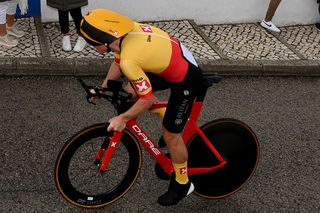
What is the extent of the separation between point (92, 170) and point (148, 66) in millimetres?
1568

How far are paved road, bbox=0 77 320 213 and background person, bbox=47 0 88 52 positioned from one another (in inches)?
27.0

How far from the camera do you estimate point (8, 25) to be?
7.57 m

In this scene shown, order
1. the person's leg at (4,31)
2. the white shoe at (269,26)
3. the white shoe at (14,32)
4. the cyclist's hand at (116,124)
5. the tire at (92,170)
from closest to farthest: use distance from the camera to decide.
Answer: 1. the cyclist's hand at (116,124)
2. the tire at (92,170)
3. the person's leg at (4,31)
4. the white shoe at (14,32)
5. the white shoe at (269,26)

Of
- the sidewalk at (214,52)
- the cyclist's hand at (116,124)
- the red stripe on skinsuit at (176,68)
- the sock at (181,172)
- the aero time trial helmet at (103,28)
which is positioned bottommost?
the sidewalk at (214,52)

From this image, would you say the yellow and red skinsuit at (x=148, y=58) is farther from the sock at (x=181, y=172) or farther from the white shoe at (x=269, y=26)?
the white shoe at (x=269, y=26)

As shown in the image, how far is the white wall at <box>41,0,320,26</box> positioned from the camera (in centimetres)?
823

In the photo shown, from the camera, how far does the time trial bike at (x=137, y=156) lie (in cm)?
422

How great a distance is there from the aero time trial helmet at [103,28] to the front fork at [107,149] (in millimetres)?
804

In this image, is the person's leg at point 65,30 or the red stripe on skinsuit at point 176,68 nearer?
the red stripe on skinsuit at point 176,68

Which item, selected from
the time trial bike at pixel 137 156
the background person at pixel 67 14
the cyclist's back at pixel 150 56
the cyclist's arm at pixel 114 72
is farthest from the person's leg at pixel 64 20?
the cyclist's back at pixel 150 56

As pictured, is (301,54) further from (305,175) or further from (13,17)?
(13,17)

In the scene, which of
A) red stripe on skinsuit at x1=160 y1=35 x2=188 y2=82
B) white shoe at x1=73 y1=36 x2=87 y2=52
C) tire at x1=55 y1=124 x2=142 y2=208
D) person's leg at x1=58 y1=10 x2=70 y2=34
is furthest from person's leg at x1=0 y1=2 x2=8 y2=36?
red stripe on skinsuit at x1=160 y1=35 x2=188 y2=82

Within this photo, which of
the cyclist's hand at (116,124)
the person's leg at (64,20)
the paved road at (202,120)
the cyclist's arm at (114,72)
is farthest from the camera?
the person's leg at (64,20)

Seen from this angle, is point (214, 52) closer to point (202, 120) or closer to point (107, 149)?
point (202, 120)
